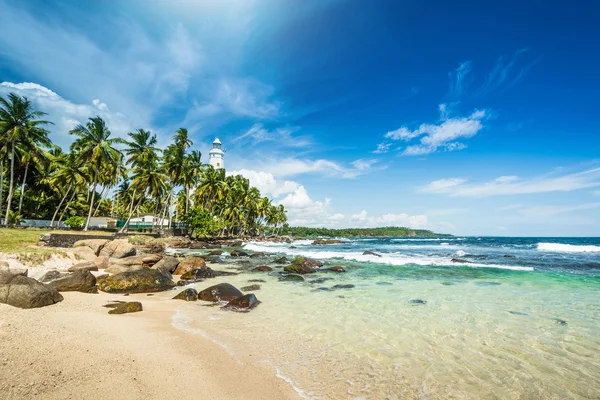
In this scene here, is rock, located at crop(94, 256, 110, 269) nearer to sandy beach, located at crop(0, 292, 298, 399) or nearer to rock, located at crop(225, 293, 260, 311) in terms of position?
sandy beach, located at crop(0, 292, 298, 399)

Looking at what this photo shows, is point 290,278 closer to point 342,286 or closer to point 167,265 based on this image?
point 342,286

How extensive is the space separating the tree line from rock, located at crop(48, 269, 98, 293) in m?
26.0

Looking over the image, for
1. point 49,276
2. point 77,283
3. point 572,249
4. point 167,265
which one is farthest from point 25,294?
point 572,249

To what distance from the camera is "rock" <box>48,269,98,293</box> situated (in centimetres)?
946

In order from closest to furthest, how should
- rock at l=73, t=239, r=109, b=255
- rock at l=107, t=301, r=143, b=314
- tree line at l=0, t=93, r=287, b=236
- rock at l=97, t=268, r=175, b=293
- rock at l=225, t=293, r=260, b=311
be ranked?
1. rock at l=107, t=301, r=143, b=314
2. rock at l=225, t=293, r=260, b=311
3. rock at l=97, t=268, r=175, b=293
4. rock at l=73, t=239, r=109, b=255
5. tree line at l=0, t=93, r=287, b=236

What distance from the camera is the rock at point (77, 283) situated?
9461mm

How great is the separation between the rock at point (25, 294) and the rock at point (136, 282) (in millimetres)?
3429

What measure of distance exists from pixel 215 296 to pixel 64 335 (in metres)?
5.50

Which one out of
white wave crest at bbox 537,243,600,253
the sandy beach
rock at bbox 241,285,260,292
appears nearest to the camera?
the sandy beach

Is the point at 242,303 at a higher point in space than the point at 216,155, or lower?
lower

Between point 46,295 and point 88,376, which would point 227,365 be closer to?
point 88,376

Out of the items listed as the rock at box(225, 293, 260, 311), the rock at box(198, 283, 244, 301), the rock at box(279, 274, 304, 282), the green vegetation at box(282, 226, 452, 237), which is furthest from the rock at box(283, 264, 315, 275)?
the green vegetation at box(282, 226, 452, 237)

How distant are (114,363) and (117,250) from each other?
18656mm

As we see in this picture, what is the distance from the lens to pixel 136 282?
37.0 feet
